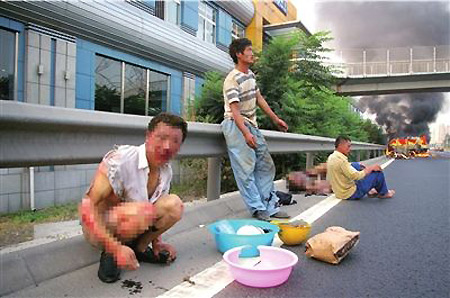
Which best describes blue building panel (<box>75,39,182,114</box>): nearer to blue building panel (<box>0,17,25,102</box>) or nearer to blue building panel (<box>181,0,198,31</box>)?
blue building panel (<box>0,17,25,102</box>)

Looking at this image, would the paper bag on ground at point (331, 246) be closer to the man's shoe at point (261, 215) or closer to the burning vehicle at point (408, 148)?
the man's shoe at point (261, 215)

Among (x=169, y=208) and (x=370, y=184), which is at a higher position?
(x=169, y=208)

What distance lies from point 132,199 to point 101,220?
0.28m

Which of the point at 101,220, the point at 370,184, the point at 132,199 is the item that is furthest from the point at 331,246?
the point at 370,184

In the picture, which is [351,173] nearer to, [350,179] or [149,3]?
[350,179]

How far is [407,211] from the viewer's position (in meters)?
4.86

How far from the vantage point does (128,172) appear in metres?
2.38

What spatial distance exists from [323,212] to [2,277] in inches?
141

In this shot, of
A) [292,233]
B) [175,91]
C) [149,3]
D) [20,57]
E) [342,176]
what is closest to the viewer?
[292,233]

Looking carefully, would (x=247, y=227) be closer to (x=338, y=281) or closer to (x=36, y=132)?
(x=338, y=281)

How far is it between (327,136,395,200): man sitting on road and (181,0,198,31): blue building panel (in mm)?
9683

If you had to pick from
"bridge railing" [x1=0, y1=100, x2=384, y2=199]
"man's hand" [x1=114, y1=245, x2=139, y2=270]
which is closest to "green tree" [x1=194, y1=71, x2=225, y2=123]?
"bridge railing" [x1=0, y1=100, x2=384, y2=199]

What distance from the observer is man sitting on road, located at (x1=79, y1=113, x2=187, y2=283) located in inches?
86.4

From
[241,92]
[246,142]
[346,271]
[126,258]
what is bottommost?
[346,271]
